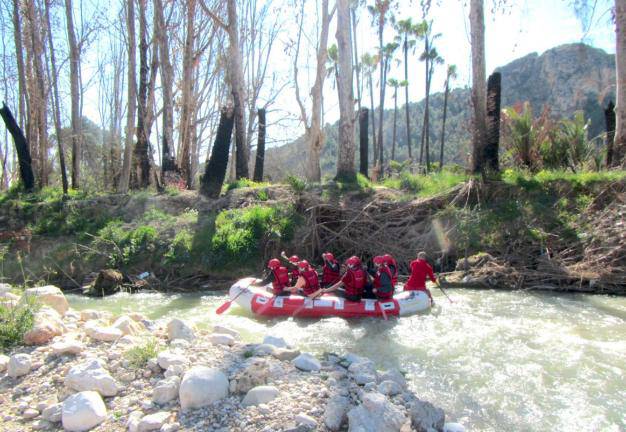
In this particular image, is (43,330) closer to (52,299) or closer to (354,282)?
(52,299)

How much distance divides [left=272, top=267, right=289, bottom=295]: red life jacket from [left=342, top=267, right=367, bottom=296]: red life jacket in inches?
44.9

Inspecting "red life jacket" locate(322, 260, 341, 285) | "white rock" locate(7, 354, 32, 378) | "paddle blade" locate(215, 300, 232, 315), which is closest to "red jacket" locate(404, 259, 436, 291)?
"red life jacket" locate(322, 260, 341, 285)

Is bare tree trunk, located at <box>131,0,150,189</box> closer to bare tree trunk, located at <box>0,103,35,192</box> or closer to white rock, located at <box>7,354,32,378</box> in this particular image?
bare tree trunk, located at <box>0,103,35,192</box>

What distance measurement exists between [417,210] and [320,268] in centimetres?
295

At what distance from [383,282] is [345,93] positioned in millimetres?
7296

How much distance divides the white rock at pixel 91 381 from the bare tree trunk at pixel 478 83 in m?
10.7

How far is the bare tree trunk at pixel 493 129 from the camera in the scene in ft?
41.7

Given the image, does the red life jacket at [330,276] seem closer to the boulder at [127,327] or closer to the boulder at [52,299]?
the boulder at [127,327]

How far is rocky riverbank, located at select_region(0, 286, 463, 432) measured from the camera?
12.6 ft

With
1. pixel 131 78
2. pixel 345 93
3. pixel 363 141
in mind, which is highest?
pixel 131 78

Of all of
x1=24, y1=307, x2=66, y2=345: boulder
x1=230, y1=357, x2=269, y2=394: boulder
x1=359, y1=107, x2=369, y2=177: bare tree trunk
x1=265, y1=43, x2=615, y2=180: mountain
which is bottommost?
x1=230, y1=357, x2=269, y2=394: boulder

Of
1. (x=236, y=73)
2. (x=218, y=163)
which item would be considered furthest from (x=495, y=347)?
(x=236, y=73)

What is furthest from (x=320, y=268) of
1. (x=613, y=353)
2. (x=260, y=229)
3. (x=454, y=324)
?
(x=613, y=353)

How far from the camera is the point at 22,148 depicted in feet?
56.4
